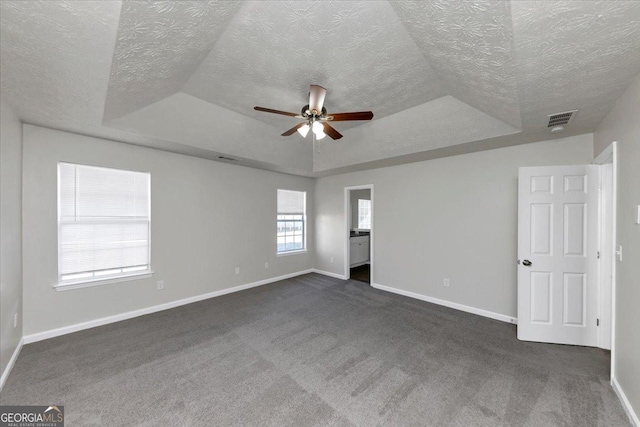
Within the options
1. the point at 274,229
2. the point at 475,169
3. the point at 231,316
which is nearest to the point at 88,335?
the point at 231,316

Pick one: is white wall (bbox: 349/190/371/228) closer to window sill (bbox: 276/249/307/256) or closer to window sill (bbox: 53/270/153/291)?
window sill (bbox: 276/249/307/256)

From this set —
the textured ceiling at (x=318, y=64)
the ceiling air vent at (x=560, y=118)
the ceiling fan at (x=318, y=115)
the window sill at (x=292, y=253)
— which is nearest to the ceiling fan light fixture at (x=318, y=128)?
the ceiling fan at (x=318, y=115)

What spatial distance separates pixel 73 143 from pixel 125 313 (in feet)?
7.56

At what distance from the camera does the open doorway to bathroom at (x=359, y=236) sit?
17.8ft

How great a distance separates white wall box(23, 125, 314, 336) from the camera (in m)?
2.81

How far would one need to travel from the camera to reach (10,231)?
2309mm

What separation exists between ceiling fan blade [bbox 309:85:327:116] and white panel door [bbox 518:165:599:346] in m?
2.49

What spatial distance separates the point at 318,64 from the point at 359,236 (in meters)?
4.88

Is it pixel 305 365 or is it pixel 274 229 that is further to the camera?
→ pixel 274 229

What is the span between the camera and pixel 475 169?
3.70 m

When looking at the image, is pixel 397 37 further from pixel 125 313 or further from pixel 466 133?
pixel 125 313

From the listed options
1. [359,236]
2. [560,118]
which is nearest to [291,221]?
[359,236]

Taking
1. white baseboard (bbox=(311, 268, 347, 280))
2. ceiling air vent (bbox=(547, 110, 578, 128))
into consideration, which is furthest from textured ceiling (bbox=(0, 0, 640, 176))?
white baseboard (bbox=(311, 268, 347, 280))

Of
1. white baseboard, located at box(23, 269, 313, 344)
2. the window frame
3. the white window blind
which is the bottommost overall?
white baseboard, located at box(23, 269, 313, 344)
